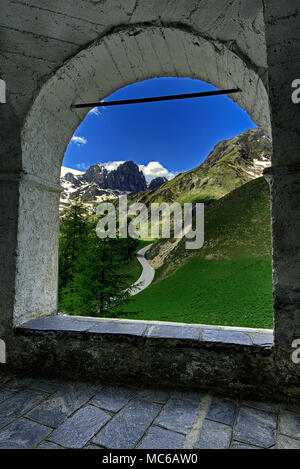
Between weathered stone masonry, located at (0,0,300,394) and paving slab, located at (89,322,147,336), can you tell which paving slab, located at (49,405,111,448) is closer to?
weathered stone masonry, located at (0,0,300,394)

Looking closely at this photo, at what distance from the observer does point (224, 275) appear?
16109 mm

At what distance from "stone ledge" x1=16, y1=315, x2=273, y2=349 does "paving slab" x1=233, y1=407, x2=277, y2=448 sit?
43 centimetres

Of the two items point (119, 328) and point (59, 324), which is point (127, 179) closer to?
point (59, 324)

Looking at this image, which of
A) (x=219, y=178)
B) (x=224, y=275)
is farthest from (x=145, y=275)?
(x=219, y=178)

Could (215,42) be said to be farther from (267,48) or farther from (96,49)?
(96,49)

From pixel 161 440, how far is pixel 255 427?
60 centimetres

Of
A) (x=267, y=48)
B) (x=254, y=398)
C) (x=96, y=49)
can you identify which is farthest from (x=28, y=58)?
(x=254, y=398)

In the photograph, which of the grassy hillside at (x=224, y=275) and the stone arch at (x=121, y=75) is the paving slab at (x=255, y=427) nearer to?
the stone arch at (x=121, y=75)

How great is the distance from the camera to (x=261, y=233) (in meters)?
19.3

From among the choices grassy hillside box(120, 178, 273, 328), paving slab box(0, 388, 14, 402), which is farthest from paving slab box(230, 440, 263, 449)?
grassy hillside box(120, 178, 273, 328)

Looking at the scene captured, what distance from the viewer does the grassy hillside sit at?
11.9 m

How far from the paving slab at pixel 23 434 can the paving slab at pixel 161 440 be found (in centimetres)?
60

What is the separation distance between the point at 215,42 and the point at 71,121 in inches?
65.1

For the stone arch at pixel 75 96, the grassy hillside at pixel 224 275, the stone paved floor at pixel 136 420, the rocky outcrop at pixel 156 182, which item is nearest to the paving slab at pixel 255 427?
the stone paved floor at pixel 136 420
